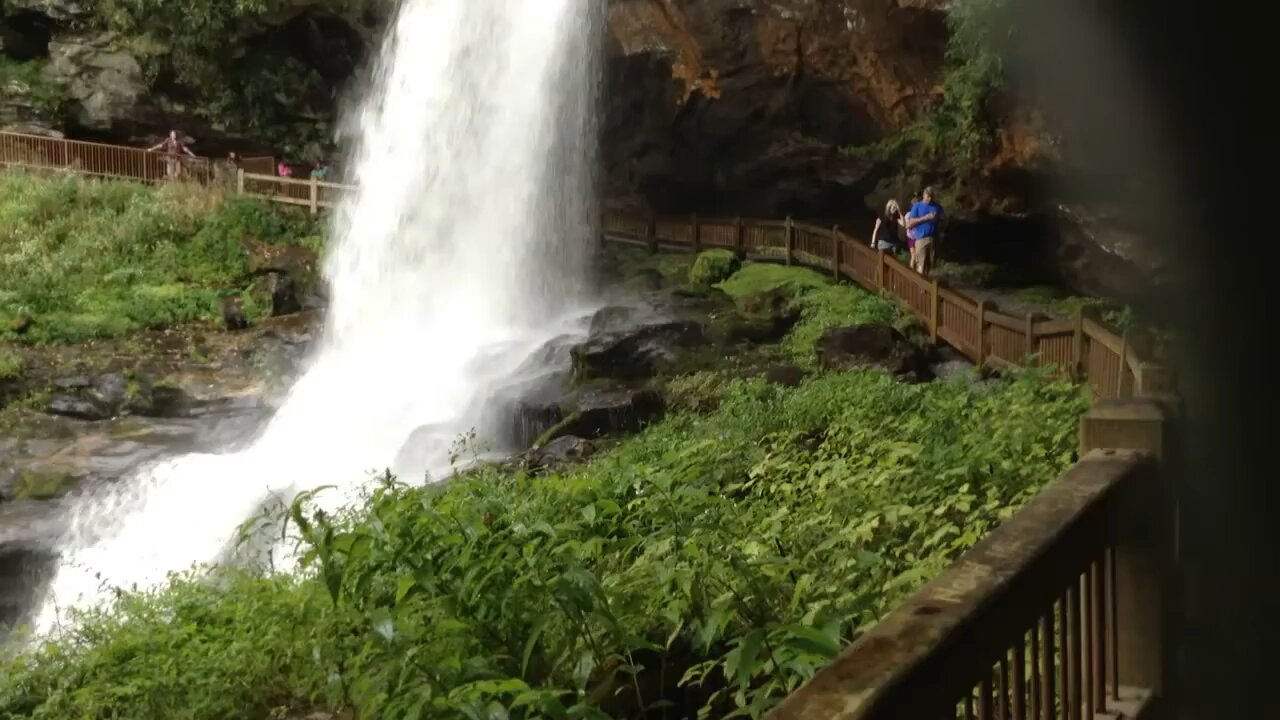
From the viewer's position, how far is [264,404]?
15766 mm

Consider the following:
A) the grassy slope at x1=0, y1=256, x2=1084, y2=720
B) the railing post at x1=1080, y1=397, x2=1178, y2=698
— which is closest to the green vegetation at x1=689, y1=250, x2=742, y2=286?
the grassy slope at x1=0, y1=256, x2=1084, y2=720

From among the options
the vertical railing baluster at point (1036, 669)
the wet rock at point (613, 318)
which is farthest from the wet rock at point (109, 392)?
the vertical railing baluster at point (1036, 669)

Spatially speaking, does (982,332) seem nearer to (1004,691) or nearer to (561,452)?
(561,452)

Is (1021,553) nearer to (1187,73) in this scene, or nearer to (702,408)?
(1187,73)

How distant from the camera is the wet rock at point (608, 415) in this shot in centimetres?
1195

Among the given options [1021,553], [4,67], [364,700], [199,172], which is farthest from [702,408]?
[4,67]

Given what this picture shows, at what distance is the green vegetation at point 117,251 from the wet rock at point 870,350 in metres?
11.8

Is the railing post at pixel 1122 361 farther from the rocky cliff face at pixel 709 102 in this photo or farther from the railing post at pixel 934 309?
the rocky cliff face at pixel 709 102

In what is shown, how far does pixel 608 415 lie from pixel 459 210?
934 centimetres

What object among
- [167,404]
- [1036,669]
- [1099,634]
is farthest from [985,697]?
[167,404]

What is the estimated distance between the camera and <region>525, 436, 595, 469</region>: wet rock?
1122cm

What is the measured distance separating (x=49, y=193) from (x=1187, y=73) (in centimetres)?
→ 2234

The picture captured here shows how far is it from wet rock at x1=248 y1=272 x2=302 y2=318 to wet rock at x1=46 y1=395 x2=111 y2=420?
413 centimetres

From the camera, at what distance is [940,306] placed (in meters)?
13.7
